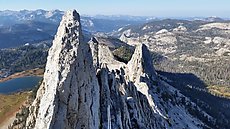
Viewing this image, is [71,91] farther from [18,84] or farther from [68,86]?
[18,84]

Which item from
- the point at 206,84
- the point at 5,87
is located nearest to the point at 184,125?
the point at 5,87

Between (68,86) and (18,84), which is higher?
(68,86)

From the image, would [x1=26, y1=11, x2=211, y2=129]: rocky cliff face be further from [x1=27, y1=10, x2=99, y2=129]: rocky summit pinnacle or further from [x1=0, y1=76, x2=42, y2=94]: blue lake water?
[x1=0, y1=76, x2=42, y2=94]: blue lake water

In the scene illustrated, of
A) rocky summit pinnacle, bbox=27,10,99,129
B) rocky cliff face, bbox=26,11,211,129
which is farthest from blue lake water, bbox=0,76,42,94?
rocky summit pinnacle, bbox=27,10,99,129

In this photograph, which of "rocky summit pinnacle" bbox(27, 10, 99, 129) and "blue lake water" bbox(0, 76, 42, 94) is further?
"blue lake water" bbox(0, 76, 42, 94)

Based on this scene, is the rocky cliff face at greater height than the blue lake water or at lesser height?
greater

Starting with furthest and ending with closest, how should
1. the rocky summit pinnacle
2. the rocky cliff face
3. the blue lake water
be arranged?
the blue lake water < the rocky cliff face < the rocky summit pinnacle

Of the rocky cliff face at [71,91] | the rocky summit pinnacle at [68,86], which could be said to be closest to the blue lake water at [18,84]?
the rocky cliff face at [71,91]

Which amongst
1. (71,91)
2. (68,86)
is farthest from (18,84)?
(68,86)

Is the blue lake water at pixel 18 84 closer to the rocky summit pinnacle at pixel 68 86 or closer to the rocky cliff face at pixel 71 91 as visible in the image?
the rocky cliff face at pixel 71 91
